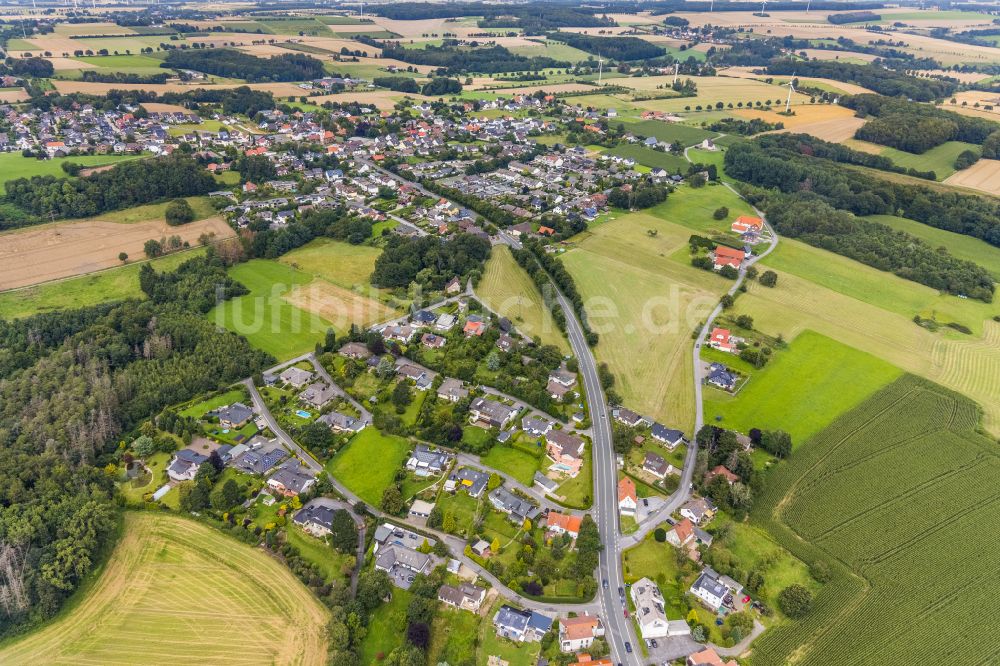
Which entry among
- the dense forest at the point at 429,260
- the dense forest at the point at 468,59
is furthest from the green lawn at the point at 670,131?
the dense forest at the point at 429,260

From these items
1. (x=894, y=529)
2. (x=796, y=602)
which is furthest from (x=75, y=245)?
(x=894, y=529)

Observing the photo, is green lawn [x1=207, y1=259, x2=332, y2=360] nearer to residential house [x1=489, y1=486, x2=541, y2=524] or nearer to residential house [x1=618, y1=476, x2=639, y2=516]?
residential house [x1=489, y1=486, x2=541, y2=524]

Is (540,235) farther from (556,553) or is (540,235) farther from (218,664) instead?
(218,664)

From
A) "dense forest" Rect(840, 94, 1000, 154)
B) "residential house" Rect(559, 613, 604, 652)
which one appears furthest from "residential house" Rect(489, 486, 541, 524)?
"dense forest" Rect(840, 94, 1000, 154)

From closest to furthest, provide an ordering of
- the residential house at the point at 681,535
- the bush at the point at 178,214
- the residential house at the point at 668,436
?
1. the residential house at the point at 681,535
2. the residential house at the point at 668,436
3. the bush at the point at 178,214

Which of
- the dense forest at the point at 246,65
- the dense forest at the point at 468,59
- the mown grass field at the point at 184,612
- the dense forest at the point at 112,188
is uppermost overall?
the dense forest at the point at 468,59

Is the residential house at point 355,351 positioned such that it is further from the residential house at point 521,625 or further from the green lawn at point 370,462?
the residential house at point 521,625
